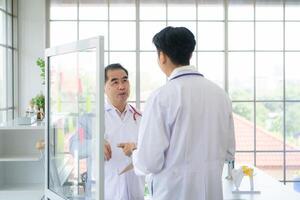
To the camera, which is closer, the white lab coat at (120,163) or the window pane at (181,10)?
the white lab coat at (120,163)

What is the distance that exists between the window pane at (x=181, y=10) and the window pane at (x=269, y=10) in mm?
844

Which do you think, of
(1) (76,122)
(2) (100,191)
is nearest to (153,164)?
(2) (100,191)

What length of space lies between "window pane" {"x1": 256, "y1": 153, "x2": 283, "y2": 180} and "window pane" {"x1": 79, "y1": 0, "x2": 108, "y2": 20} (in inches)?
108

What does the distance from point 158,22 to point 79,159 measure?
382 cm

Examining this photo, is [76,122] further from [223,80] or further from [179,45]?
[223,80]

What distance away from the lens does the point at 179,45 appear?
1772mm

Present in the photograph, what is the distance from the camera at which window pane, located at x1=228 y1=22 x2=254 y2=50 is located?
5.41 metres

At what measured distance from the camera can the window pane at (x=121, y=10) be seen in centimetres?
531

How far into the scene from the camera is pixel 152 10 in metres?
5.36

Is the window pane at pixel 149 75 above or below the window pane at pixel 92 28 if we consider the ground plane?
below

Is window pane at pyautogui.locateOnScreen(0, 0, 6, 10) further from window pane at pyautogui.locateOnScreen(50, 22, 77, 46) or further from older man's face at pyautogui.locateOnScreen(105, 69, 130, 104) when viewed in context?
older man's face at pyautogui.locateOnScreen(105, 69, 130, 104)

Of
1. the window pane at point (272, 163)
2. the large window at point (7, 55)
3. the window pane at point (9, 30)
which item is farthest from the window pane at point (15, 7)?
the window pane at point (272, 163)

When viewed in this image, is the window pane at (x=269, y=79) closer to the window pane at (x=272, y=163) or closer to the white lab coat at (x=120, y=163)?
the window pane at (x=272, y=163)

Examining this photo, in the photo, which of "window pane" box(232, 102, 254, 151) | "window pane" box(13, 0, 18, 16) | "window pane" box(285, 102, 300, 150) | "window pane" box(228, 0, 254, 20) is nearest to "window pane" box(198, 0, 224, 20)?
"window pane" box(228, 0, 254, 20)
